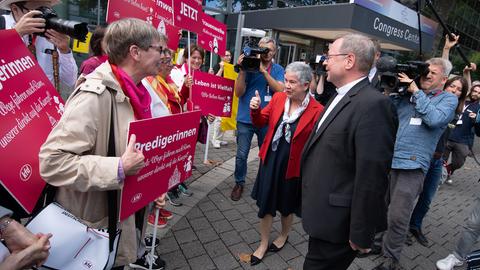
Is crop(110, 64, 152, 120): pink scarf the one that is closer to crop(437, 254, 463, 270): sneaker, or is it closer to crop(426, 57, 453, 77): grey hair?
crop(426, 57, 453, 77): grey hair

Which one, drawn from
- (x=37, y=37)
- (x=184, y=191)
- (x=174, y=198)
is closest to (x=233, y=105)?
(x=184, y=191)

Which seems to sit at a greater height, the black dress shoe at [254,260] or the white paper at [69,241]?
the white paper at [69,241]

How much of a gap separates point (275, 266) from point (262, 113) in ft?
4.83

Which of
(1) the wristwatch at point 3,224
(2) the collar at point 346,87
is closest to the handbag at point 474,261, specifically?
(2) the collar at point 346,87

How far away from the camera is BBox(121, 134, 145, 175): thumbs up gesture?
1.49 meters

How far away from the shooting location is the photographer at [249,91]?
3947mm

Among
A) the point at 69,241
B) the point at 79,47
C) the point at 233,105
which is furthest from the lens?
the point at 79,47

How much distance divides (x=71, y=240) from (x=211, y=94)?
323cm

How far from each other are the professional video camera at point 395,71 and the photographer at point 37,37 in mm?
2509

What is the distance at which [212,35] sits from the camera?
15.6ft

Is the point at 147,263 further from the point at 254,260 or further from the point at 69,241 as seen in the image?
the point at 69,241

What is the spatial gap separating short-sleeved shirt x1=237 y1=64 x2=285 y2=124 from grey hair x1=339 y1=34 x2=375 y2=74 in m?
2.16

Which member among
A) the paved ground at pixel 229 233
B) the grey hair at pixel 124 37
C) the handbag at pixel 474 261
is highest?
the grey hair at pixel 124 37

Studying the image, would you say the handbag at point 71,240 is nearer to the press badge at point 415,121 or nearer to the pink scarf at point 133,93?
the pink scarf at point 133,93
